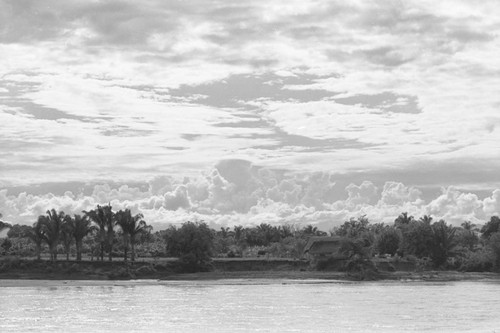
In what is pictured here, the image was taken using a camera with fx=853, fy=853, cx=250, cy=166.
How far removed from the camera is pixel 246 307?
57156mm

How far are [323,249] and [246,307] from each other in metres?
55.6

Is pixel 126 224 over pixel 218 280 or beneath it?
over

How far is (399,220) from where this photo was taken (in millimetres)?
177875

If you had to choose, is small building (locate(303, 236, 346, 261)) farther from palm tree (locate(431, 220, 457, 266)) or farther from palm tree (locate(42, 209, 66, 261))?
palm tree (locate(42, 209, 66, 261))

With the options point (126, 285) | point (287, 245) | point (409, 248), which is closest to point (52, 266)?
point (126, 285)

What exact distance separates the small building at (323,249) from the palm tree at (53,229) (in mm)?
31785

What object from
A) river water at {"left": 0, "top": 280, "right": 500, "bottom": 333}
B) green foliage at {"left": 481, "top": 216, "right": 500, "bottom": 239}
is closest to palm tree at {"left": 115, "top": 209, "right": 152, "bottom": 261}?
river water at {"left": 0, "top": 280, "right": 500, "bottom": 333}

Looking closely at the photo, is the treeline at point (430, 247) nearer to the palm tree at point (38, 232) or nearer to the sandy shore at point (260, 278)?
the sandy shore at point (260, 278)

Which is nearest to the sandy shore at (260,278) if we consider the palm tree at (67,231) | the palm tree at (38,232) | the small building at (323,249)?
the small building at (323,249)

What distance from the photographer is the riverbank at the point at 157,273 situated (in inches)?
3735

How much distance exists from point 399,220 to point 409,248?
55.4m

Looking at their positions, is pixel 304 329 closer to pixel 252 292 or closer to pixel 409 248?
pixel 252 292

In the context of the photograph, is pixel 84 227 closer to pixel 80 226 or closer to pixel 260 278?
pixel 80 226

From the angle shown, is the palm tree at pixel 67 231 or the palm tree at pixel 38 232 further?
the palm tree at pixel 67 231
